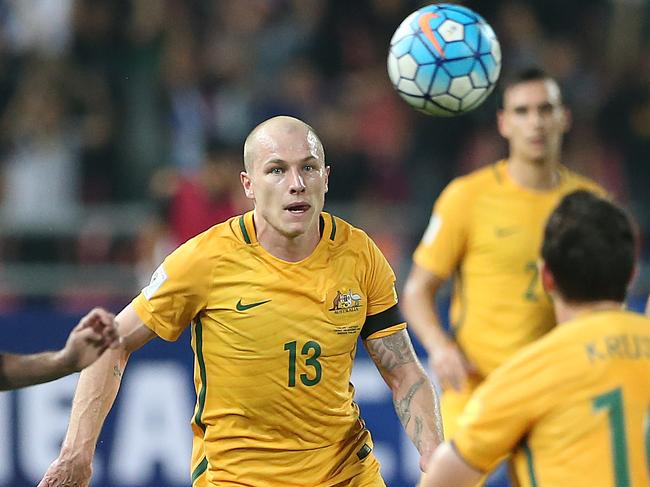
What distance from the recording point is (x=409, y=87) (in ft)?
20.7

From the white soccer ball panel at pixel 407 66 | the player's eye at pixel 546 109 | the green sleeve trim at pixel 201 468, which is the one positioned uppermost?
the white soccer ball panel at pixel 407 66

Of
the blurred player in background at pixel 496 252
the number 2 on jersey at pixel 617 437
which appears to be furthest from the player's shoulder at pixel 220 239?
the number 2 on jersey at pixel 617 437

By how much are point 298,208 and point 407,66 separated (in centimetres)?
163

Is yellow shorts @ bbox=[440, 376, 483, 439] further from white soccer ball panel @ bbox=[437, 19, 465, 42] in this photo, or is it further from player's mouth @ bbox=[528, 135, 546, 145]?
white soccer ball panel @ bbox=[437, 19, 465, 42]

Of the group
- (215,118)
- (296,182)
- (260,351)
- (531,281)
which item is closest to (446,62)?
(531,281)

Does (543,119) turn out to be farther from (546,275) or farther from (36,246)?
(36,246)

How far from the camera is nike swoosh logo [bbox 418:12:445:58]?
6.24 m

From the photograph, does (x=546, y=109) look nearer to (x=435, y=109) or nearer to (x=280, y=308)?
(x=435, y=109)

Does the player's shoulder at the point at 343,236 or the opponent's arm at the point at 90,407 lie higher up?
the player's shoulder at the point at 343,236

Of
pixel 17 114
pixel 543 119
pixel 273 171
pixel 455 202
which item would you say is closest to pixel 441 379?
pixel 455 202

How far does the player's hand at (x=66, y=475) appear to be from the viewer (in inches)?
181

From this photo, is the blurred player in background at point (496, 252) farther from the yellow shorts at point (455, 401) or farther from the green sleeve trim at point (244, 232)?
the green sleeve trim at point (244, 232)

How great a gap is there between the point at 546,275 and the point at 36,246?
275 inches

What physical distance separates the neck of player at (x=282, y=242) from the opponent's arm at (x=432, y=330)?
1.61 m
